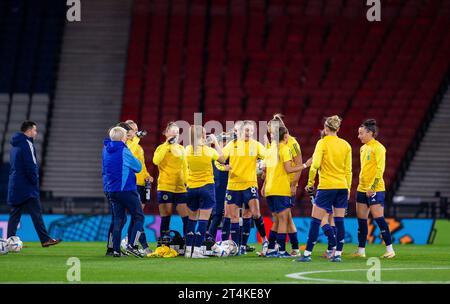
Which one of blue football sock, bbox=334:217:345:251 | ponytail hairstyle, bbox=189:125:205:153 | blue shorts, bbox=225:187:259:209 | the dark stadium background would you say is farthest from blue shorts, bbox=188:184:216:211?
the dark stadium background

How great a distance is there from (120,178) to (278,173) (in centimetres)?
257

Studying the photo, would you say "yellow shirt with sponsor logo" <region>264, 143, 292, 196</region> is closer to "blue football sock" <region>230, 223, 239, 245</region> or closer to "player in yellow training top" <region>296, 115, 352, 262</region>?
"player in yellow training top" <region>296, 115, 352, 262</region>

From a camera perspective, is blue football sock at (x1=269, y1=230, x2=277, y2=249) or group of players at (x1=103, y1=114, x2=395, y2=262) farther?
blue football sock at (x1=269, y1=230, x2=277, y2=249)

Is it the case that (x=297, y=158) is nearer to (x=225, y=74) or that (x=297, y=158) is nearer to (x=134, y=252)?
(x=134, y=252)

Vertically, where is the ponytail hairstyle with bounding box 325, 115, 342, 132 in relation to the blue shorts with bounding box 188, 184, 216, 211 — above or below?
above

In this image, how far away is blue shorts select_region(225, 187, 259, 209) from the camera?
1617 cm

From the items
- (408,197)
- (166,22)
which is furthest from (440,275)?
(166,22)

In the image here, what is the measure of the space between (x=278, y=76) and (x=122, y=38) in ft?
19.5

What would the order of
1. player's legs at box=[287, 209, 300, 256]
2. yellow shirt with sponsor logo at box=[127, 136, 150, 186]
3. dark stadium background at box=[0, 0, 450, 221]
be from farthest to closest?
dark stadium background at box=[0, 0, 450, 221] → yellow shirt with sponsor logo at box=[127, 136, 150, 186] → player's legs at box=[287, 209, 300, 256]

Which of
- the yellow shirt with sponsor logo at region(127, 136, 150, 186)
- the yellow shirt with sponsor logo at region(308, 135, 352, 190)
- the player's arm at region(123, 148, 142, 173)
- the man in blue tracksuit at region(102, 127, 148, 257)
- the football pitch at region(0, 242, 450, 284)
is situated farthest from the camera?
the yellow shirt with sponsor logo at region(127, 136, 150, 186)

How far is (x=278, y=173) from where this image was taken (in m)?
15.7

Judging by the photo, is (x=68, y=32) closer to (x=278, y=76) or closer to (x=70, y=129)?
(x=70, y=129)

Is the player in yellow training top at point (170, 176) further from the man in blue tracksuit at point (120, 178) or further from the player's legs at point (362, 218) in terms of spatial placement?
the player's legs at point (362, 218)

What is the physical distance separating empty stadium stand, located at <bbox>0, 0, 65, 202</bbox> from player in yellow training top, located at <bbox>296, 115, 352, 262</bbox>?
15680 mm
